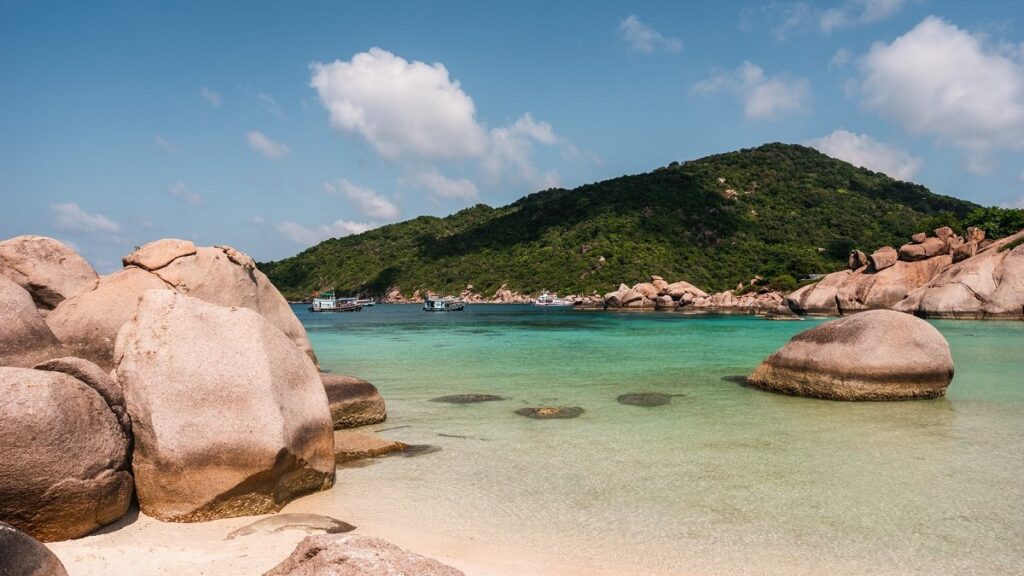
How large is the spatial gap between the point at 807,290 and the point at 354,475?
5267 cm

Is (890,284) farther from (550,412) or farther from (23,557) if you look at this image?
(23,557)

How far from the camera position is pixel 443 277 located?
114 m

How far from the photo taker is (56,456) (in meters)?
5.14

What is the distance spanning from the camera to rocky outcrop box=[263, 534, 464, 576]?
3482 mm

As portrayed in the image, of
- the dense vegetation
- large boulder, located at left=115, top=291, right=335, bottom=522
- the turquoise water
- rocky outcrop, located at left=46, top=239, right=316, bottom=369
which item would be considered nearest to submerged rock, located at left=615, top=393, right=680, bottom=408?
the turquoise water

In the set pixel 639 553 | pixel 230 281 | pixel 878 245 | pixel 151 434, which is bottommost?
pixel 639 553

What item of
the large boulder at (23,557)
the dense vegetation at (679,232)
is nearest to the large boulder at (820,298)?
the dense vegetation at (679,232)

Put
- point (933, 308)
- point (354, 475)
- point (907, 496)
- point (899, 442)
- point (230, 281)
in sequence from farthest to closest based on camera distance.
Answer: point (933, 308) < point (230, 281) < point (899, 442) < point (354, 475) < point (907, 496)

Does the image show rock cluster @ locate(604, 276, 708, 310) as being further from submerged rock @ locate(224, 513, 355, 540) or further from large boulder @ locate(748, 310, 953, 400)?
submerged rock @ locate(224, 513, 355, 540)

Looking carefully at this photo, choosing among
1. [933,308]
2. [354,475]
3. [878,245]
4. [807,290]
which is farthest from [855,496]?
[878,245]

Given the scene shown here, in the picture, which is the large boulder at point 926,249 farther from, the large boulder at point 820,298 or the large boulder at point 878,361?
the large boulder at point 878,361

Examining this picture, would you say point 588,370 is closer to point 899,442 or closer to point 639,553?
point 899,442

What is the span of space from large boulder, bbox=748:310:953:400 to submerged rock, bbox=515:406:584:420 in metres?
5.14

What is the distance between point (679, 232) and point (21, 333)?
9374 centimetres
